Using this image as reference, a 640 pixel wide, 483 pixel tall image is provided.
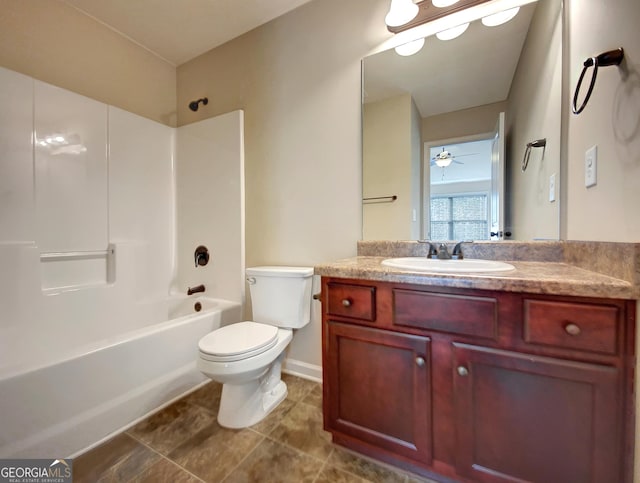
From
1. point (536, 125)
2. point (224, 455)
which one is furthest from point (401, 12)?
point (224, 455)

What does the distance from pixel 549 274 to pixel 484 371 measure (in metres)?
0.38

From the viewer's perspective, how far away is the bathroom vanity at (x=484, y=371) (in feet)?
2.31

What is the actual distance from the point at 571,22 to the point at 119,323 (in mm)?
3051

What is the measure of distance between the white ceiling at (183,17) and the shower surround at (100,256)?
0.64 m

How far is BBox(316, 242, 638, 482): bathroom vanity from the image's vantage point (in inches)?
27.7

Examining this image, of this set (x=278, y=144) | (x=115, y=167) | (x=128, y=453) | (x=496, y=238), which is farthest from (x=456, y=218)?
(x=115, y=167)

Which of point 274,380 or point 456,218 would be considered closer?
point 456,218

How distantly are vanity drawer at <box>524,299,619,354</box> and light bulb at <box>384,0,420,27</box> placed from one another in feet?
4.84

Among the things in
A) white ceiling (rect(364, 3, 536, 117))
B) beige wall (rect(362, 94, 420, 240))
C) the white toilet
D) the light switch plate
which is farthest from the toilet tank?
the light switch plate

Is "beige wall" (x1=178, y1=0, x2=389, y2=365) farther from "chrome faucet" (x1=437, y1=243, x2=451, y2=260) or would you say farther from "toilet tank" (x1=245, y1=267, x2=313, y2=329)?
"chrome faucet" (x1=437, y1=243, x2=451, y2=260)

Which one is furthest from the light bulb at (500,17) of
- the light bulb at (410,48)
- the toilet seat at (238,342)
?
the toilet seat at (238,342)

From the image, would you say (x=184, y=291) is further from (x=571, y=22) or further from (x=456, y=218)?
(x=571, y=22)

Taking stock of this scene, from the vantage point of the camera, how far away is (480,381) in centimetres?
84

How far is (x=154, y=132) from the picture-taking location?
215cm
